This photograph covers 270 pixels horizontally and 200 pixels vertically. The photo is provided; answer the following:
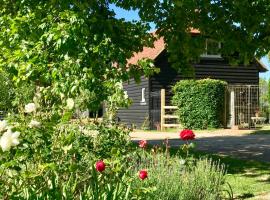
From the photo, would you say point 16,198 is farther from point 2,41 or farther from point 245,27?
point 245,27

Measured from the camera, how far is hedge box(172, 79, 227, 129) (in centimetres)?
2644

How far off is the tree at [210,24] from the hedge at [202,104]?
1240cm

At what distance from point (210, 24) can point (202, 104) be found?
1366 cm

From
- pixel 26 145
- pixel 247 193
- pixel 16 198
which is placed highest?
pixel 26 145

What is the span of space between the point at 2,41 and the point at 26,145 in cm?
719

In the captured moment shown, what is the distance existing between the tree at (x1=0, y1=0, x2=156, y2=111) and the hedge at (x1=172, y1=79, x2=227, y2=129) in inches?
610

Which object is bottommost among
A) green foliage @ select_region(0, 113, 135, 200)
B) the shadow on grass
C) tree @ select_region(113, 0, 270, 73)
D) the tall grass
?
the shadow on grass

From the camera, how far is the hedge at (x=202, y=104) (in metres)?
26.4

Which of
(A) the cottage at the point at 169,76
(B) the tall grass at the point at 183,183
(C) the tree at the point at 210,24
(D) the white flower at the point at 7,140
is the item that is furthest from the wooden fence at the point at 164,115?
(D) the white flower at the point at 7,140

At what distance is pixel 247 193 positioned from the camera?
8.12 m

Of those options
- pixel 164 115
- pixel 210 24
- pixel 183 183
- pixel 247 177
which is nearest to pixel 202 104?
pixel 164 115

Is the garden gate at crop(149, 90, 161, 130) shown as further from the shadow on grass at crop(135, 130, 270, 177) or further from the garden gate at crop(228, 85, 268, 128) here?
the shadow on grass at crop(135, 130, 270, 177)

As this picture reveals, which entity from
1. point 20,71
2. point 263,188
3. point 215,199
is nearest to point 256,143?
point 263,188

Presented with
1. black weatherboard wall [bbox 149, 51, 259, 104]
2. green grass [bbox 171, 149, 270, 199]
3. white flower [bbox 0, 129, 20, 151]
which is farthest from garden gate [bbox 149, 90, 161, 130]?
white flower [bbox 0, 129, 20, 151]
